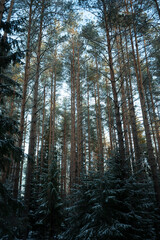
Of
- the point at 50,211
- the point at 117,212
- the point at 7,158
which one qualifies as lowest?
the point at 50,211

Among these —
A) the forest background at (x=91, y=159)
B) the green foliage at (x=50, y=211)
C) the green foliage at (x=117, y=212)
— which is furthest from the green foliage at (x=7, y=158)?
the green foliage at (x=50, y=211)

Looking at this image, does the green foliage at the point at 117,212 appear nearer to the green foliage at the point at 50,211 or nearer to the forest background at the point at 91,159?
the forest background at the point at 91,159

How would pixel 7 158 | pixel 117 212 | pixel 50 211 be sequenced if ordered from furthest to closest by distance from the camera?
pixel 50 211 → pixel 7 158 → pixel 117 212

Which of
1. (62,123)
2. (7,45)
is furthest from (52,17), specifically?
(62,123)

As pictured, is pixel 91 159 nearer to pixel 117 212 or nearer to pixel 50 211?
pixel 117 212

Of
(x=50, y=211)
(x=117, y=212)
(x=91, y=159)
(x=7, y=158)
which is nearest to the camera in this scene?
(x=117, y=212)

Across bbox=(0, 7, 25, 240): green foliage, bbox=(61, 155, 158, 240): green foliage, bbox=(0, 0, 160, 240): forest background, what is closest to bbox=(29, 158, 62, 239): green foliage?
bbox=(0, 0, 160, 240): forest background

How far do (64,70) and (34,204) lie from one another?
32.0 feet

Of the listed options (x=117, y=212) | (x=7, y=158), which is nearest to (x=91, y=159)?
(x=117, y=212)

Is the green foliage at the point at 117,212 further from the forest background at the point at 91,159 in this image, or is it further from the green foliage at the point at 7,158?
the green foliage at the point at 7,158

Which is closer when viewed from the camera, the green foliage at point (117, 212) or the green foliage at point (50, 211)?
the green foliage at point (117, 212)

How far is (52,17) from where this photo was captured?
828 cm

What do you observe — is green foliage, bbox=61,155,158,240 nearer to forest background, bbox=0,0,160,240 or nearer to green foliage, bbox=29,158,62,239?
forest background, bbox=0,0,160,240

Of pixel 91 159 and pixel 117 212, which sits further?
pixel 91 159
